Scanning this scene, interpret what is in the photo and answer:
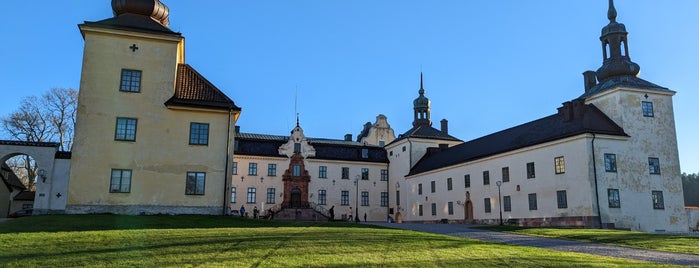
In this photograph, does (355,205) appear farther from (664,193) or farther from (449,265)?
(449,265)

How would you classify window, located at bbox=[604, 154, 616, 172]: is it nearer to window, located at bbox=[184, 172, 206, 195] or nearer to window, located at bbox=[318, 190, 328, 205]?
window, located at bbox=[184, 172, 206, 195]

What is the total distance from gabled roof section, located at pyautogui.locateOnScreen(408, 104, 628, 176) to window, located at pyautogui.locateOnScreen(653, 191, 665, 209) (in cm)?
365

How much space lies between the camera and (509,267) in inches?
410

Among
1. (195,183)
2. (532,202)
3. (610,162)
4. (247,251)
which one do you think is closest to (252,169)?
(195,183)

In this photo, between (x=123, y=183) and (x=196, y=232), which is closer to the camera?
(x=196, y=232)

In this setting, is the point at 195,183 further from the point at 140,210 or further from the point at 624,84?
the point at 624,84

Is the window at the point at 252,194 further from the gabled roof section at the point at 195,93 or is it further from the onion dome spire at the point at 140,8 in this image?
the onion dome spire at the point at 140,8

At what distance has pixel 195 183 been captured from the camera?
23188mm

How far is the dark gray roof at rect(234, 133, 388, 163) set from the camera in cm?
4569

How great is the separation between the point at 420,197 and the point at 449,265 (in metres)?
34.7

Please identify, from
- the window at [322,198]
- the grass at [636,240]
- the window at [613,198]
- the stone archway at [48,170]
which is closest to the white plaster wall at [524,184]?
the window at [613,198]

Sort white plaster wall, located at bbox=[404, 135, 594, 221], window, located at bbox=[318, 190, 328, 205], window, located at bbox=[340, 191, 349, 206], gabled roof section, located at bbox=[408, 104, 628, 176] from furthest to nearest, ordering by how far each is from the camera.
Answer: window, located at bbox=[340, 191, 349, 206]
window, located at bbox=[318, 190, 328, 205]
gabled roof section, located at bbox=[408, 104, 628, 176]
white plaster wall, located at bbox=[404, 135, 594, 221]

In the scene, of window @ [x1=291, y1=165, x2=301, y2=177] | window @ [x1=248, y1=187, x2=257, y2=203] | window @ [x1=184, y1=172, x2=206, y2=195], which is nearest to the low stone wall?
window @ [x1=184, y1=172, x2=206, y2=195]

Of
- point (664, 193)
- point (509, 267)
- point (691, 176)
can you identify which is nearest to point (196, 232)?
point (509, 267)
